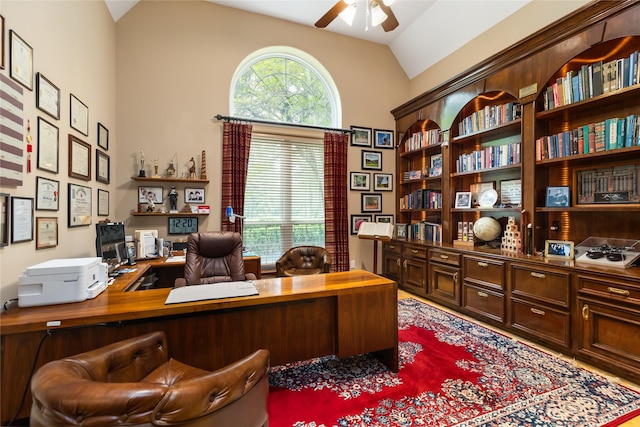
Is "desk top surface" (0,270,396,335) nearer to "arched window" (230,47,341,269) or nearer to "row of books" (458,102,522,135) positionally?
"arched window" (230,47,341,269)

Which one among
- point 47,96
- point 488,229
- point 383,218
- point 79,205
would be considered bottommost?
Result: point 488,229

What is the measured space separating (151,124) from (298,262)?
105 inches

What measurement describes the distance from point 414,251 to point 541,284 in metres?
1.72

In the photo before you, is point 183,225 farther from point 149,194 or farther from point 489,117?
point 489,117

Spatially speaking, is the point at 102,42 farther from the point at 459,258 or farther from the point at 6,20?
the point at 459,258

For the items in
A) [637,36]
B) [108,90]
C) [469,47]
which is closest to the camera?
[637,36]

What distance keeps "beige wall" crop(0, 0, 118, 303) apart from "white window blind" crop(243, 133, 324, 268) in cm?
180

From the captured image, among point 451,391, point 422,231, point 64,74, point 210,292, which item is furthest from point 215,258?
point 422,231

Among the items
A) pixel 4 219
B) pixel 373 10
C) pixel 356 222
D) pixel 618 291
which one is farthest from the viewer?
pixel 356 222

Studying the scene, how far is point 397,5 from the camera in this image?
405cm


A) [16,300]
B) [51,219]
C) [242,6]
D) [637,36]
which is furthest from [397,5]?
[16,300]

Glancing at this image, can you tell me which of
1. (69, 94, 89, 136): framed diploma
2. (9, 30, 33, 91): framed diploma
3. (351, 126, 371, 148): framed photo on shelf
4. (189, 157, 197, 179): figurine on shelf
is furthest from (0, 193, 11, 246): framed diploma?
(351, 126, 371, 148): framed photo on shelf

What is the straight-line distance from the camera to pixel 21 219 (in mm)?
1757

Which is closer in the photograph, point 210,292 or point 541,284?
point 210,292
